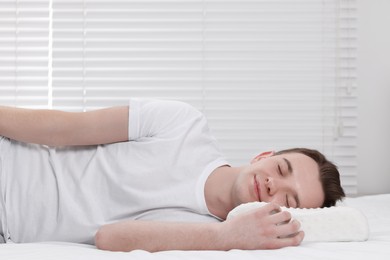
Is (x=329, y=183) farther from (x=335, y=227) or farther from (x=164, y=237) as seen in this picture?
(x=164, y=237)

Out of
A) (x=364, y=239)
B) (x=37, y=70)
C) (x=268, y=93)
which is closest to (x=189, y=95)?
(x=268, y=93)

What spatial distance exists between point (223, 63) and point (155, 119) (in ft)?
5.08

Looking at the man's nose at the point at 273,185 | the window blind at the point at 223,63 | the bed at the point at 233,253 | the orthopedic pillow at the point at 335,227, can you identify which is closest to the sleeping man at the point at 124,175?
the man's nose at the point at 273,185

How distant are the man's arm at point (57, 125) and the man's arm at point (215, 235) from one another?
369 mm

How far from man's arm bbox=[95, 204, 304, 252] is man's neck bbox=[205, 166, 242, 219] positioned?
0.86 ft

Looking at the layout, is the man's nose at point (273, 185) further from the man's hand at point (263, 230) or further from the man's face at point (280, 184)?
the man's hand at point (263, 230)

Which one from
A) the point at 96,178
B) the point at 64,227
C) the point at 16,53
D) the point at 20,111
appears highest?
the point at 16,53

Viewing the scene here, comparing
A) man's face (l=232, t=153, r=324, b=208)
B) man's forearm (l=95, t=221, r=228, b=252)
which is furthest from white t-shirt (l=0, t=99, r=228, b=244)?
man's forearm (l=95, t=221, r=228, b=252)

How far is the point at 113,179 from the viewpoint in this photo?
1616mm

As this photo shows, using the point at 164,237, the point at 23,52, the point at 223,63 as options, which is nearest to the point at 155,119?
the point at 164,237

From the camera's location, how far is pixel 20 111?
162 cm

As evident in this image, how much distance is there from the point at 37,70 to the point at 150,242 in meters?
2.10

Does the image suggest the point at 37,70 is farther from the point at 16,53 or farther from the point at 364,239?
the point at 364,239

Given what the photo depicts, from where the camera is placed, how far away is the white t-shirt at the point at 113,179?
5.13 feet
